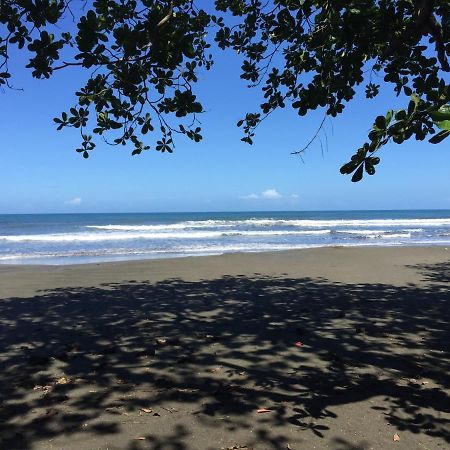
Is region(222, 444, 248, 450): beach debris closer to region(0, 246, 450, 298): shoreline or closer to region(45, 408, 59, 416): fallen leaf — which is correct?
region(45, 408, 59, 416): fallen leaf

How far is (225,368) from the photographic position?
162 inches

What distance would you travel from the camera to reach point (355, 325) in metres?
5.63

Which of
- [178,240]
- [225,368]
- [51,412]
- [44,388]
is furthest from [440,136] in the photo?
[178,240]

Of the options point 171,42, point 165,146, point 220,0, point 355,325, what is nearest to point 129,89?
point 171,42

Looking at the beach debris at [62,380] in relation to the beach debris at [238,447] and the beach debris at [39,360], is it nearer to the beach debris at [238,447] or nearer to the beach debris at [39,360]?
the beach debris at [39,360]

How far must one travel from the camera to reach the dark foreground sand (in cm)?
296

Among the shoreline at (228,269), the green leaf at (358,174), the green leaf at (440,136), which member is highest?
the green leaf at (440,136)

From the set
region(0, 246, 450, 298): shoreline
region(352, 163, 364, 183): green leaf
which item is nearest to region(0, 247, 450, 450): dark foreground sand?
region(0, 246, 450, 298): shoreline

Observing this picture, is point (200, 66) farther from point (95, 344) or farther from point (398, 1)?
point (95, 344)

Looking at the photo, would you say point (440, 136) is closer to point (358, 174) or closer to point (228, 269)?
point (358, 174)

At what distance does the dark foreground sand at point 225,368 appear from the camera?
2.96 meters

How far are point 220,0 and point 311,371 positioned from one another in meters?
4.94

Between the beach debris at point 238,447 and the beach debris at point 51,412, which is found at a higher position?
the beach debris at point 51,412

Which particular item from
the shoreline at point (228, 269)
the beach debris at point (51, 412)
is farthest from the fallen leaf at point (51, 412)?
the shoreline at point (228, 269)
